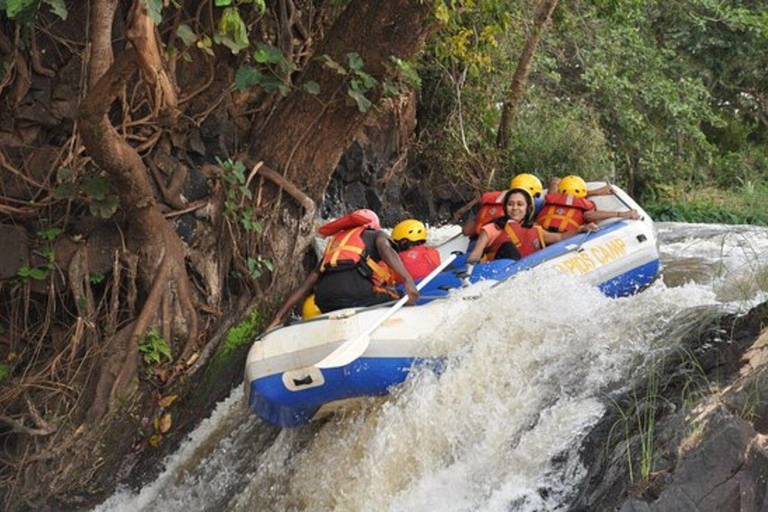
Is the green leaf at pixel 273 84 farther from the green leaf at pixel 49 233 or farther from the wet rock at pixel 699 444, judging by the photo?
the wet rock at pixel 699 444

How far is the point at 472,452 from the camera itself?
5.30 meters

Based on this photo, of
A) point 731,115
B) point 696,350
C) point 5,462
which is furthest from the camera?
point 731,115

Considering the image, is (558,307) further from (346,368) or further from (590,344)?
(346,368)

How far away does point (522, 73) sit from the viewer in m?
11.8

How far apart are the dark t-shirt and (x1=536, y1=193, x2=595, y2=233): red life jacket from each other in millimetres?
1907

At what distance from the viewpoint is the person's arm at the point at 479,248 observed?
7484mm

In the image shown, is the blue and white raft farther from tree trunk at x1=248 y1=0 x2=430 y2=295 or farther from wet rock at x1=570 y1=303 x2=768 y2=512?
tree trunk at x1=248 y1=0 x2=430 y2=295

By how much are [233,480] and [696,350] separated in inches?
111

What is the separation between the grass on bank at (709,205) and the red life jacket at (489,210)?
567 centimetres

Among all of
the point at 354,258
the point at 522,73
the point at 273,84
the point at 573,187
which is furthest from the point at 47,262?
the point at 522,73

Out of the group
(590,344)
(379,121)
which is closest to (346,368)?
(590,344)

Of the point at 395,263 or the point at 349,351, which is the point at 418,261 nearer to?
the point at 395,263

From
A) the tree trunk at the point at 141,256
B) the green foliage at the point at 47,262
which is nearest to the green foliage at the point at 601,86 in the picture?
the tree trunk at the point at 141,256

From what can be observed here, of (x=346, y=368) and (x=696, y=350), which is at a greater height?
(x=696, y=350)
